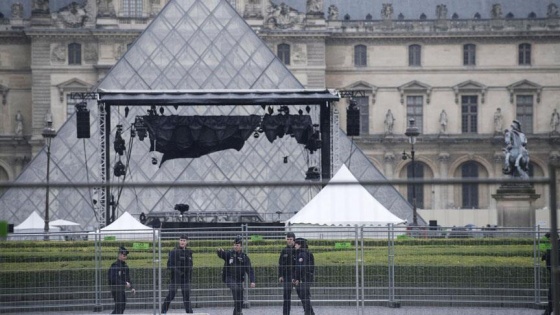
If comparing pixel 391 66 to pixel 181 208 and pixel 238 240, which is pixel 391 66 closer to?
pixel 181 208

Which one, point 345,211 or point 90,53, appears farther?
point 90,53

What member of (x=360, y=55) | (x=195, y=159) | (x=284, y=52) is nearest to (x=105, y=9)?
(x=284, y=52)

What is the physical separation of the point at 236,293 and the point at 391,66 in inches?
2401

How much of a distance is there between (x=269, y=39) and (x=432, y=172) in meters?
10.1

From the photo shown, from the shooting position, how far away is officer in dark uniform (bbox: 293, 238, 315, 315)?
618 inches

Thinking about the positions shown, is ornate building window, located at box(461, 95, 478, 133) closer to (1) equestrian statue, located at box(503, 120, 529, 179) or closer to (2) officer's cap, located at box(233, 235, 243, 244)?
(1) equestrian statue, located at box(503, 120, 529, 179)

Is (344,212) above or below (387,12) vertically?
below

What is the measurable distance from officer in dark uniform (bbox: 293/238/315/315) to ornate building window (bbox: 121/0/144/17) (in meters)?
57.8

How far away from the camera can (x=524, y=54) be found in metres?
76.8

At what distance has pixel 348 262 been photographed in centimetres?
1772

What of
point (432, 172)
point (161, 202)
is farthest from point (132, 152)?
point (432, 172)

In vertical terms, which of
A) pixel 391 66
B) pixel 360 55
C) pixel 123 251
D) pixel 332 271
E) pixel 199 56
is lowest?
pixel 332 271

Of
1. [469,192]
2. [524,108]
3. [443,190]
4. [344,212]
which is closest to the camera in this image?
[344,212]

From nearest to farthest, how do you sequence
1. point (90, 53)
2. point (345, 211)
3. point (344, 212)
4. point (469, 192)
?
point (345, 211), point (344, 212), point (90, 53), point (469, 192)
